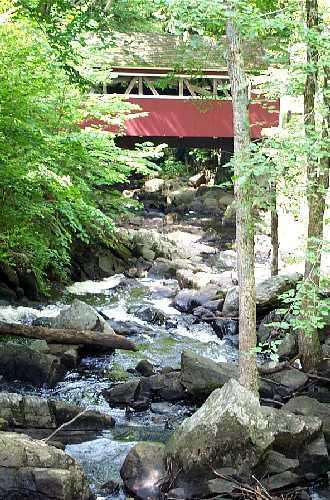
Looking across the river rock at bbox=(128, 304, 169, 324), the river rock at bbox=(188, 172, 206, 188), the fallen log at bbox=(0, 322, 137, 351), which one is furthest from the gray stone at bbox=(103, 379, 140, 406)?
the river rock at bbox=(188, 172, 206, 188)

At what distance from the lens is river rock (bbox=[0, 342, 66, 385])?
821cm

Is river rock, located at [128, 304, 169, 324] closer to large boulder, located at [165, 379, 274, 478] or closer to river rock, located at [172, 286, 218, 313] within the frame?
river rock, located at [172, 286, 218, 313]

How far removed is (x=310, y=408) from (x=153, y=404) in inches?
77.4

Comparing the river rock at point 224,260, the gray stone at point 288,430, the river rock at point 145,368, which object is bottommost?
the river rock at point 224,260

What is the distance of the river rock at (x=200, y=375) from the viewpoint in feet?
25.5

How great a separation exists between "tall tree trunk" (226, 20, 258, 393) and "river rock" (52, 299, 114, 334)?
357 cm

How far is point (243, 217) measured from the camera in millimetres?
6391

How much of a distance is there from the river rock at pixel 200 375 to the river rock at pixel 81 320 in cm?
222

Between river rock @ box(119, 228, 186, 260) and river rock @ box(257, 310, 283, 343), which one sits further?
river rock @ box(119, 228, 186, 260)

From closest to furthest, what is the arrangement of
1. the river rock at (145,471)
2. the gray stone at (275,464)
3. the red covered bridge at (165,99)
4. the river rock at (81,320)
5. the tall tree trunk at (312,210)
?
the river rock at (145,471) < the gray stone at (275,464) < the tall tree trunk at (312,210) < the river rock at (81,320) < the red covered bridge at (165,99)

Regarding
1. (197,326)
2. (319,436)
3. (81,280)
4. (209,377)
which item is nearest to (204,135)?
(81,280)

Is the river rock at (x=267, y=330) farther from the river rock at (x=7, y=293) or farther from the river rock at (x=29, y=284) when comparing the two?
the river rock at (x=7, y=293)

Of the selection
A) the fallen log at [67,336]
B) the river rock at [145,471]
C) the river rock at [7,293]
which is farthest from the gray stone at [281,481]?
the river rock at [7,293]

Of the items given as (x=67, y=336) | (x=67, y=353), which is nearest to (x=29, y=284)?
(x=67, y=336)
